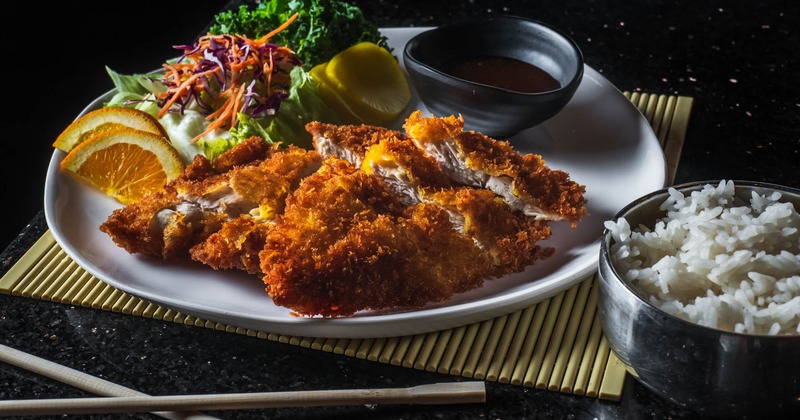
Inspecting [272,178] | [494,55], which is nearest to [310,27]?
[494,55]

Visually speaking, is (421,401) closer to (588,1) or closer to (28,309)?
(28,309)

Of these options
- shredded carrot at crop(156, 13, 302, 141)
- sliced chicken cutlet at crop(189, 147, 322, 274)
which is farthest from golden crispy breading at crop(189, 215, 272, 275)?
shredded carrot at crop(156, 13, 302, 141)

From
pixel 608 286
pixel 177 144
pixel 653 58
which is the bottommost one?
pixel 653 58

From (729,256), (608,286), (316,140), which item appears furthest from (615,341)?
(316,140)

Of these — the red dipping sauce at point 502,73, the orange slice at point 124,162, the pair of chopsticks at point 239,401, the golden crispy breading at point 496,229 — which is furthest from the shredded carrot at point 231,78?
the pair of chopsticks at point 239,401

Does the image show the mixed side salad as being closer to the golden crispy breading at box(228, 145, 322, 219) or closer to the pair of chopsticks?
the golden crispy breading at box(228, 145, 322, 219)

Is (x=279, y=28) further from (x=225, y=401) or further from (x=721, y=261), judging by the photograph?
(x=721, y=261)
